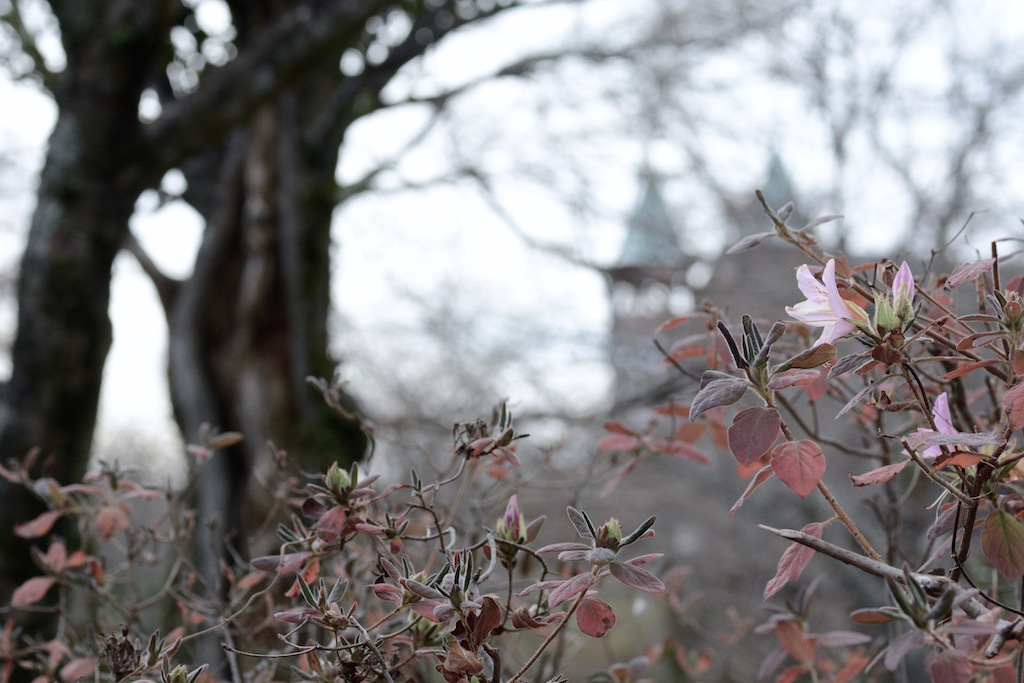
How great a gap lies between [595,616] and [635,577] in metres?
0.09

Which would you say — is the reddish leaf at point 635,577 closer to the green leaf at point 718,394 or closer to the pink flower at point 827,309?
the green leaf at point 718,394

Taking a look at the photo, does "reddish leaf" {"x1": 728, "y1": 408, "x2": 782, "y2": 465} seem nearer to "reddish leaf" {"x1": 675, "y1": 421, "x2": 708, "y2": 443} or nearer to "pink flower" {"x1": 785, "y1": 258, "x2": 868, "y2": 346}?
"pink flower" {"x1": 785, "y1": 258, "x2": 868, "y2": 346}

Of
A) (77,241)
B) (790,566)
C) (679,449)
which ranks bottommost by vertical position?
(679,449)

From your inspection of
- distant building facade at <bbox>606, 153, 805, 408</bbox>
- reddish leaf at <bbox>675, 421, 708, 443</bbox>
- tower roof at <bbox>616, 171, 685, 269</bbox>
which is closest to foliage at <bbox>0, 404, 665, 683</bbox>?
reddish leaf at <bbox>675, 421, 708, 443</bbox>

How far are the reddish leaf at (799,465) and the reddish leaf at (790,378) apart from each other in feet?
0.21

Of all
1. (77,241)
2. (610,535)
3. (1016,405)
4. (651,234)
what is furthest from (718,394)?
(651,234)

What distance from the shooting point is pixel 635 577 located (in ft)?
2.58

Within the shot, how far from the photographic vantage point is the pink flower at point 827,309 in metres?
0.73

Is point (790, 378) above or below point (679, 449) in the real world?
above

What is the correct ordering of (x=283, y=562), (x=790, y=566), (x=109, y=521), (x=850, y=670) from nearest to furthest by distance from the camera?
(x=790, y=566)
(x=283, y=562)
(x=850, y=670)
(x=109, y=521)

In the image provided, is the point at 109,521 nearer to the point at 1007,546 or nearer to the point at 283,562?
the point at 283,562

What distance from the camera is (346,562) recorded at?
136cm

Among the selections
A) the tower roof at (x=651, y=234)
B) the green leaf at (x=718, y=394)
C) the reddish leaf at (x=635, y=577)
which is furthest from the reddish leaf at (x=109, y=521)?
the tower roof at (x=651, y=234)

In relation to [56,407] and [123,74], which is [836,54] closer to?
[123,74]
